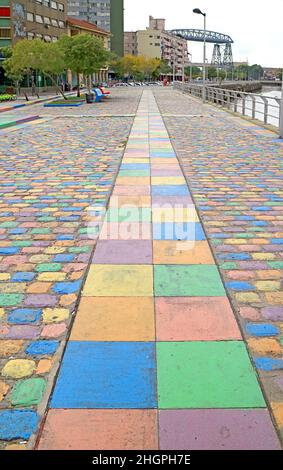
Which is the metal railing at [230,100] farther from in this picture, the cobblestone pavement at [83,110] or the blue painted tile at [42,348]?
the blue painted tile at [42,348]

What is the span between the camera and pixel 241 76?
163750mm

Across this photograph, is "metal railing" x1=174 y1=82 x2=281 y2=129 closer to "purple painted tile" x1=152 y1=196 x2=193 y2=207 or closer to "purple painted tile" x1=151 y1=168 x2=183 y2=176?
"purple painted tile" x1=151 y1=168 x2=183 y2=176

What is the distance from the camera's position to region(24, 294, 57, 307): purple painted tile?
4.12 meters

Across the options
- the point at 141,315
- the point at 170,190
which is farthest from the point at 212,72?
the point at 141,315

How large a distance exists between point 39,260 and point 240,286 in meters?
1.97

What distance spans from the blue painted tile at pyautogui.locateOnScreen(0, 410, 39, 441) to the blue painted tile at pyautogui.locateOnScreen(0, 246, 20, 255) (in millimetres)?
2711

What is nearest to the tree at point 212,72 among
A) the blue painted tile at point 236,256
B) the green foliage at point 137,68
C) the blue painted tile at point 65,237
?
the green foliage at point 137,68

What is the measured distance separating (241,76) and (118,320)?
170605 millimetres

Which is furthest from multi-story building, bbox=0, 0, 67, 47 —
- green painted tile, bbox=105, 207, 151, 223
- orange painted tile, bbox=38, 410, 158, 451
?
orange painted tile, bbox=38, 410, 158, 451

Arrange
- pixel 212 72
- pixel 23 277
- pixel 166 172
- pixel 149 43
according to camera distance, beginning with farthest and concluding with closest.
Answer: pixel 149 43, pixel 212 72, pixel 166 172, pixel 23 277

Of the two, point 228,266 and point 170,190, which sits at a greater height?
point 170,190

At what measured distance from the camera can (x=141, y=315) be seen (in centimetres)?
391

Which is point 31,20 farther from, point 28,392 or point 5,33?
point 28,392

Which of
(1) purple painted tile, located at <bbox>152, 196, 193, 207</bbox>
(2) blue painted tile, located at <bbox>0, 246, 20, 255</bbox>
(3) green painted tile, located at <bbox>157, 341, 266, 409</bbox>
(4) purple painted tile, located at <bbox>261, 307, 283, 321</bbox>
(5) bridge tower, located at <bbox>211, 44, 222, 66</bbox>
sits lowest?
(3) green painted tile, located at <bbox>157, 341, 266, 409</bbox>
